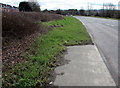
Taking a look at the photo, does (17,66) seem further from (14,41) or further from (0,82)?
(14,41)

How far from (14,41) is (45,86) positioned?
536 cm

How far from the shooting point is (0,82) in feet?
13.2

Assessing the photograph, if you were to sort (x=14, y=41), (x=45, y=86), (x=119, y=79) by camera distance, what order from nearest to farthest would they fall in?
1. (x=45, y=86)
2. (x=119, y=79)
3. (x=14, y=41)

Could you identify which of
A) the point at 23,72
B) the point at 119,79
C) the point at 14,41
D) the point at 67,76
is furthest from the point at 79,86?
the point at 14,41

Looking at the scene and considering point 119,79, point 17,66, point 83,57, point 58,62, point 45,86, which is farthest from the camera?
point 83,57

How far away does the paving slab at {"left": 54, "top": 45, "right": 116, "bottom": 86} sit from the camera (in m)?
4.07

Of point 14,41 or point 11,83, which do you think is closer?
point 11,83

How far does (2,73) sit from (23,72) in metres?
0.64

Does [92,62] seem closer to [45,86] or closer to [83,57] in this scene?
[83,57]

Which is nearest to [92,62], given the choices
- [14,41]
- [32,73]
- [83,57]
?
[83,57]

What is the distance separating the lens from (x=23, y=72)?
A: 4570mm

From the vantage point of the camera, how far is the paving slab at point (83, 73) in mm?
4066

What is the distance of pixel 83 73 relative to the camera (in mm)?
4684

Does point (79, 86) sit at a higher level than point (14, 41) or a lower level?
lower
